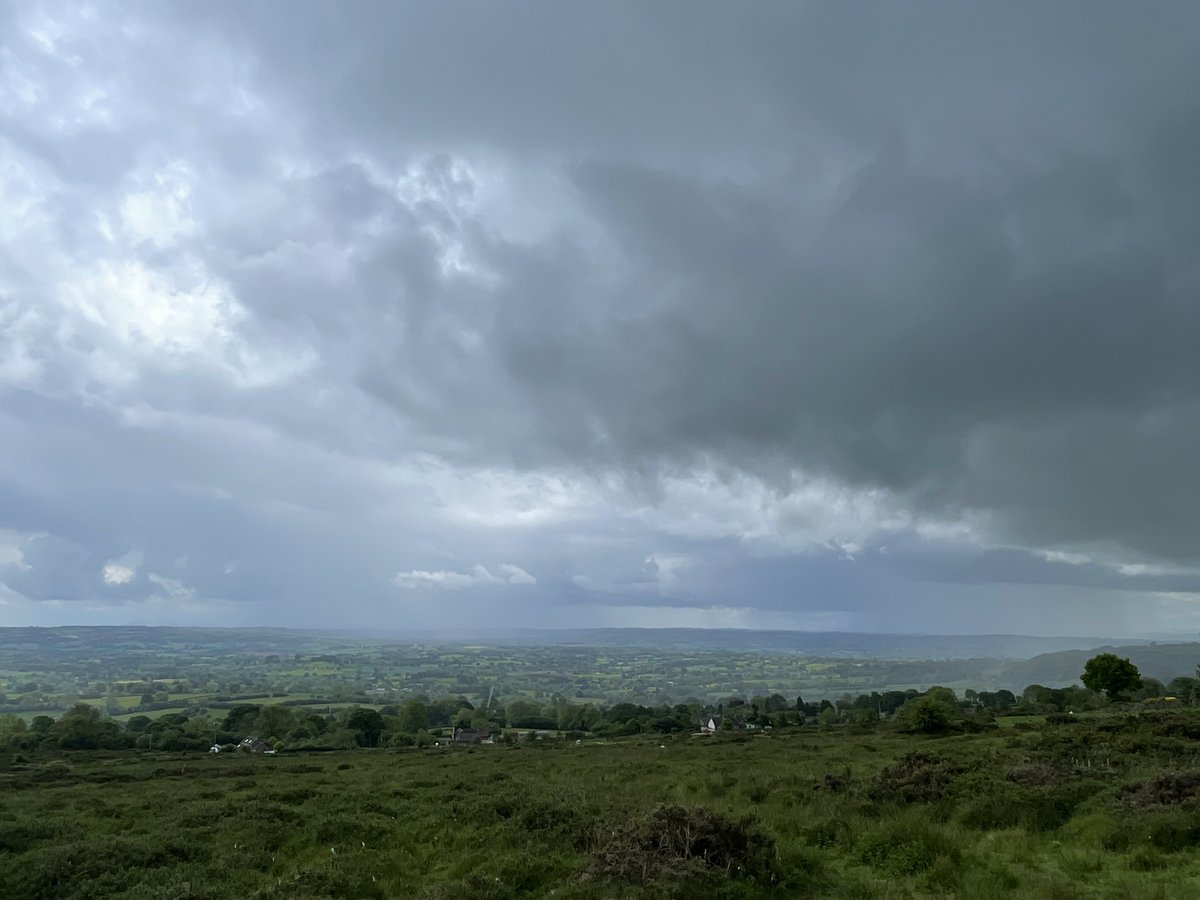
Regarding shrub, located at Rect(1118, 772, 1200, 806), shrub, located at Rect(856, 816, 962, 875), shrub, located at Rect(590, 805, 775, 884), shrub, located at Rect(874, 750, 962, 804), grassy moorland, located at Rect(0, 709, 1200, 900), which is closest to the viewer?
shrub, located at Rect(590, 805, 775, 884)

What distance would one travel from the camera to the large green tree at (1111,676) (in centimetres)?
6100

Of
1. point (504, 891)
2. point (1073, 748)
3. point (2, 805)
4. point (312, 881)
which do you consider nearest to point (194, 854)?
point (312, 881)

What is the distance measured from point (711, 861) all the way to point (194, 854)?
11.7 meters

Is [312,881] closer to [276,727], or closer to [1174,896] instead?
[1174,896]

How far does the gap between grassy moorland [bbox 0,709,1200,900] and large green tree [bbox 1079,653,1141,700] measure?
149ft

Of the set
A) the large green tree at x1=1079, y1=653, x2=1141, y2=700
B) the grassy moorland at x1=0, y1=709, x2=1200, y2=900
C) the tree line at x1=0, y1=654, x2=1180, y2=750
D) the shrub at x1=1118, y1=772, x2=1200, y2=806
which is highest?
the shrub at x1=1118, y1=772, x2=1200, y2=806

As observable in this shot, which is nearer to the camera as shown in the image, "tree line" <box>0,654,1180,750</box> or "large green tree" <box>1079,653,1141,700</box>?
"large green tree" <box>1079,653,1141,700</box>

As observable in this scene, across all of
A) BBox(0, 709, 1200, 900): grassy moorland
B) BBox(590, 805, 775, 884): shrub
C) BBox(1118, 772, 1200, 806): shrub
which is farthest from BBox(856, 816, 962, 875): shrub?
BBox(1118, 772, 1200, 806): shrub

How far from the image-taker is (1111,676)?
6097 cm

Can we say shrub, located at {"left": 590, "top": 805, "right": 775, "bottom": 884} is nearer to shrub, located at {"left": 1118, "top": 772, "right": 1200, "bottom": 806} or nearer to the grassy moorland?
the grassy moorland

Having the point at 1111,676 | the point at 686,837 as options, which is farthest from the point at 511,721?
the point at 686,837

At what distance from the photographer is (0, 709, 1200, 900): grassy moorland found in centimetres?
1127

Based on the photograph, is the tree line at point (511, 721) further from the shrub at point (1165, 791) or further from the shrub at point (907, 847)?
the shrub at point (907, 847)

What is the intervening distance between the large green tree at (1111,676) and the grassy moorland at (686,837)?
149 ft
